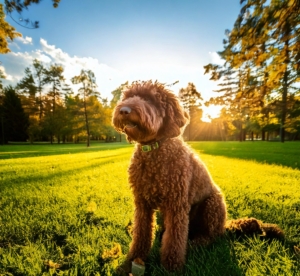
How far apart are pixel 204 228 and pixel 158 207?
696mm

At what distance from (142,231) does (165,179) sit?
0.71 metres

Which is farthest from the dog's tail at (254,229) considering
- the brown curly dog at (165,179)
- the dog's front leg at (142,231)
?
the dog's front leg at (142,231)

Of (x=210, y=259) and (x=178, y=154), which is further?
(x=178, y=154)

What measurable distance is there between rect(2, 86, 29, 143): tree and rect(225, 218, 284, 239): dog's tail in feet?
149

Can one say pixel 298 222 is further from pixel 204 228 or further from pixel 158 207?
pixel 158 207

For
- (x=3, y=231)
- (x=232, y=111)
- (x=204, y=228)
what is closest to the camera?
(x=204, y=228)

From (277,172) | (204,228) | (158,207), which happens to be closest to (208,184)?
(204,228)

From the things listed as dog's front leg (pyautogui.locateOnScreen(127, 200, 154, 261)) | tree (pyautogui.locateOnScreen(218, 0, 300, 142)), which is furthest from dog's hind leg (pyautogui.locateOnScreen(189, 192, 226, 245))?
tree (pyautogui.locateOnScreen(218, 0, 300, 142))

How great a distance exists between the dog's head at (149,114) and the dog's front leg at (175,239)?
85cm

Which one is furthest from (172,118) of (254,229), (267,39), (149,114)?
(267,39)

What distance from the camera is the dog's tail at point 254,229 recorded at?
2334mm

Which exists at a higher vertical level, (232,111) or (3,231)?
(232,111)

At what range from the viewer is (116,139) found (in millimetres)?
60594

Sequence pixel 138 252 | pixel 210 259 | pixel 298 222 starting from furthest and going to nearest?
pixel 298 222
pixel 138 252
pixel 210 259
